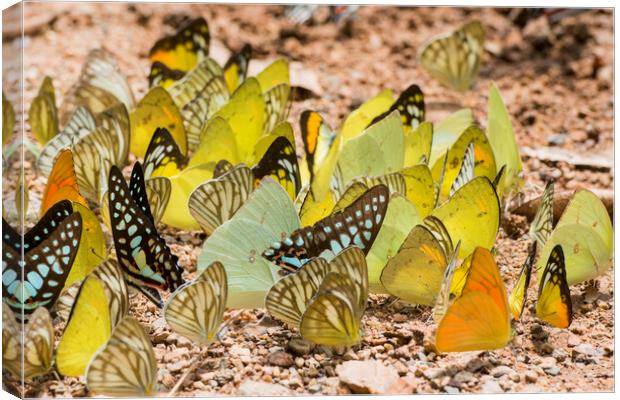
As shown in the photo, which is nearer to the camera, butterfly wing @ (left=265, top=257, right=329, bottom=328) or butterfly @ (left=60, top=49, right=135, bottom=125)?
butterfly wing @ (left=265, top=257, right=329, bottom=328)

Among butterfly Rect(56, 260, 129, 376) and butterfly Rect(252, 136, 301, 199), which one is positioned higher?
butterfly Rect(252, 136, 301, 199)

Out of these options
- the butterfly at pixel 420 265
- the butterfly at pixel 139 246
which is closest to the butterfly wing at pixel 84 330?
the butterfly at pixel 139 246

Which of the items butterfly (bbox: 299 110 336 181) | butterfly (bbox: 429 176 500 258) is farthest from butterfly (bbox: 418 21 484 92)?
butterfly (bbox: 429 176 500 258)

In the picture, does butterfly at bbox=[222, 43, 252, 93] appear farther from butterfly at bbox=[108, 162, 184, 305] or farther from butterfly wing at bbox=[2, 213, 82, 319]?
butterfly wing at bbox=[2, 213, 82, 319]

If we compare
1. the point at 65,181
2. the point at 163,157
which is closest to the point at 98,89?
the point at 163,157

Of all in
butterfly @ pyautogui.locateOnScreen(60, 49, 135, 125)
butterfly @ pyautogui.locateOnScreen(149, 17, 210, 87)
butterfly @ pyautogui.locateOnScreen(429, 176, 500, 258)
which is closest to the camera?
butterfly @ pyautogui.locateOnScreen(429, 176, 500, 258)

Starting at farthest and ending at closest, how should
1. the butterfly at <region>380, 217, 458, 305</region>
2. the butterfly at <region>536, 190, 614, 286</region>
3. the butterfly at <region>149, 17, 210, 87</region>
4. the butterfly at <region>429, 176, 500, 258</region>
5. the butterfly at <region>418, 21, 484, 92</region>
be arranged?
the butterfly at <region>418, 21, 484, 92</region> → the butterfly at <region>149, 17, 210, 87</region> → the butterfly at <region>536, 190, 614, 286</region> → the butterfly at <region>429, 176, 500, 258</region> → the butterfly at <region>380, 217, 458, 305</region>
